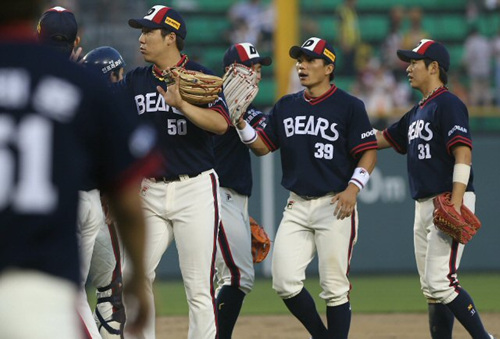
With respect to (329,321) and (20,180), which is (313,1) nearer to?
(329,321)

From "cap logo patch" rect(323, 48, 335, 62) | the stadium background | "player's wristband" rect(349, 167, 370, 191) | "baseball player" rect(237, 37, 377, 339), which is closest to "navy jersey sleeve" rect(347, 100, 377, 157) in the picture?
"baseball player" rect(237, 37, 377, 339)

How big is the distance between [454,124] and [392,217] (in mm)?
5540

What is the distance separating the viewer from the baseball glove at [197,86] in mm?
5645

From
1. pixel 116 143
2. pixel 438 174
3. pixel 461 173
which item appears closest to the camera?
pixel 116 143

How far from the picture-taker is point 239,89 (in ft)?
21.4

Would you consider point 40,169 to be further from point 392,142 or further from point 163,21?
point 392,142

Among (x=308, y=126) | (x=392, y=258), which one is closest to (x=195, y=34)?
(x=392, y=258)

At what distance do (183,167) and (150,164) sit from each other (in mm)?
3114

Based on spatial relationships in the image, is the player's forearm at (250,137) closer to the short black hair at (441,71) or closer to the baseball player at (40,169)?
the short black hair at (441,71)

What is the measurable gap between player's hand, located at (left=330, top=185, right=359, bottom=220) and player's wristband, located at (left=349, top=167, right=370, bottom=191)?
4 cm

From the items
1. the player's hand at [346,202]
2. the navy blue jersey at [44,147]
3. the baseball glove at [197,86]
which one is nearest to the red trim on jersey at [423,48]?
the player's hand at [346,202]

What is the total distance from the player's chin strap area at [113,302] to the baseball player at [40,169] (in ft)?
11.7

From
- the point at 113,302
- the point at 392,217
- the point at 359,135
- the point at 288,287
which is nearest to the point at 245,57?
the point at 359,135

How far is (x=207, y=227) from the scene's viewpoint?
578 centimetres
